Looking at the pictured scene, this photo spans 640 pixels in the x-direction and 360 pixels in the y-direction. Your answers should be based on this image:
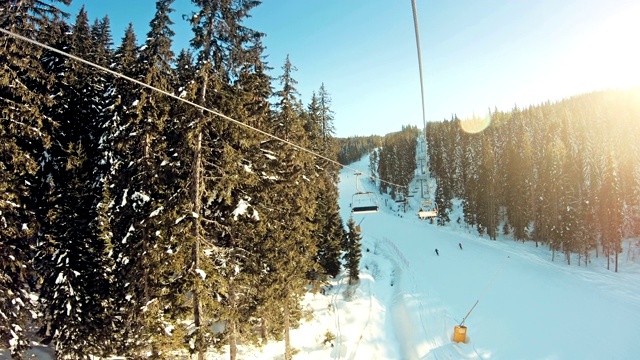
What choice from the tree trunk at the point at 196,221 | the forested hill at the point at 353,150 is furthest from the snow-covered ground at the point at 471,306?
the forested hill at the point at 353,150

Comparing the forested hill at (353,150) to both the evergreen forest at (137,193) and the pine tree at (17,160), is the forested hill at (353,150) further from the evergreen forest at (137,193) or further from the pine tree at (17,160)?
the pine tree at (17,160)

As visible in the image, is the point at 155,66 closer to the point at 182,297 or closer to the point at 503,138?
the point at 182,297

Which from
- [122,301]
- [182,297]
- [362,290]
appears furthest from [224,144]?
[362,290]

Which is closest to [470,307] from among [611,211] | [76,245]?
[76,245]

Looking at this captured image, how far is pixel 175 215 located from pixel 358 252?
2614cm

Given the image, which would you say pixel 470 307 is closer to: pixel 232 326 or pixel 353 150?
pixel 232 326

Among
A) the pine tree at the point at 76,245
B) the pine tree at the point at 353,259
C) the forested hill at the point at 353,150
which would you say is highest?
the forested hill at the point at 353,150

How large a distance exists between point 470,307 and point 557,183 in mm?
45816

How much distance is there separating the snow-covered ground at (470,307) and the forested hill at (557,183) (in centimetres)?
696

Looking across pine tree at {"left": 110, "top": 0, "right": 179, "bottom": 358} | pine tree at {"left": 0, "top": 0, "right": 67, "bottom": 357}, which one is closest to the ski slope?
pine tree at {"left": 110, "top": 0, "right": 179, "bottom": 358}

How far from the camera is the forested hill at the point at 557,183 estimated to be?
185 ft

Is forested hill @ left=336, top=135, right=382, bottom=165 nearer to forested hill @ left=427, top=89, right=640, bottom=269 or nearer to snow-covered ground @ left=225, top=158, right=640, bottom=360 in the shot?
forested hill @ left=427, top=89, right=640, bottom=269

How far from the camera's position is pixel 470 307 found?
31359 millimetres

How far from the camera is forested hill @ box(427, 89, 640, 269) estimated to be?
56.5 meters
